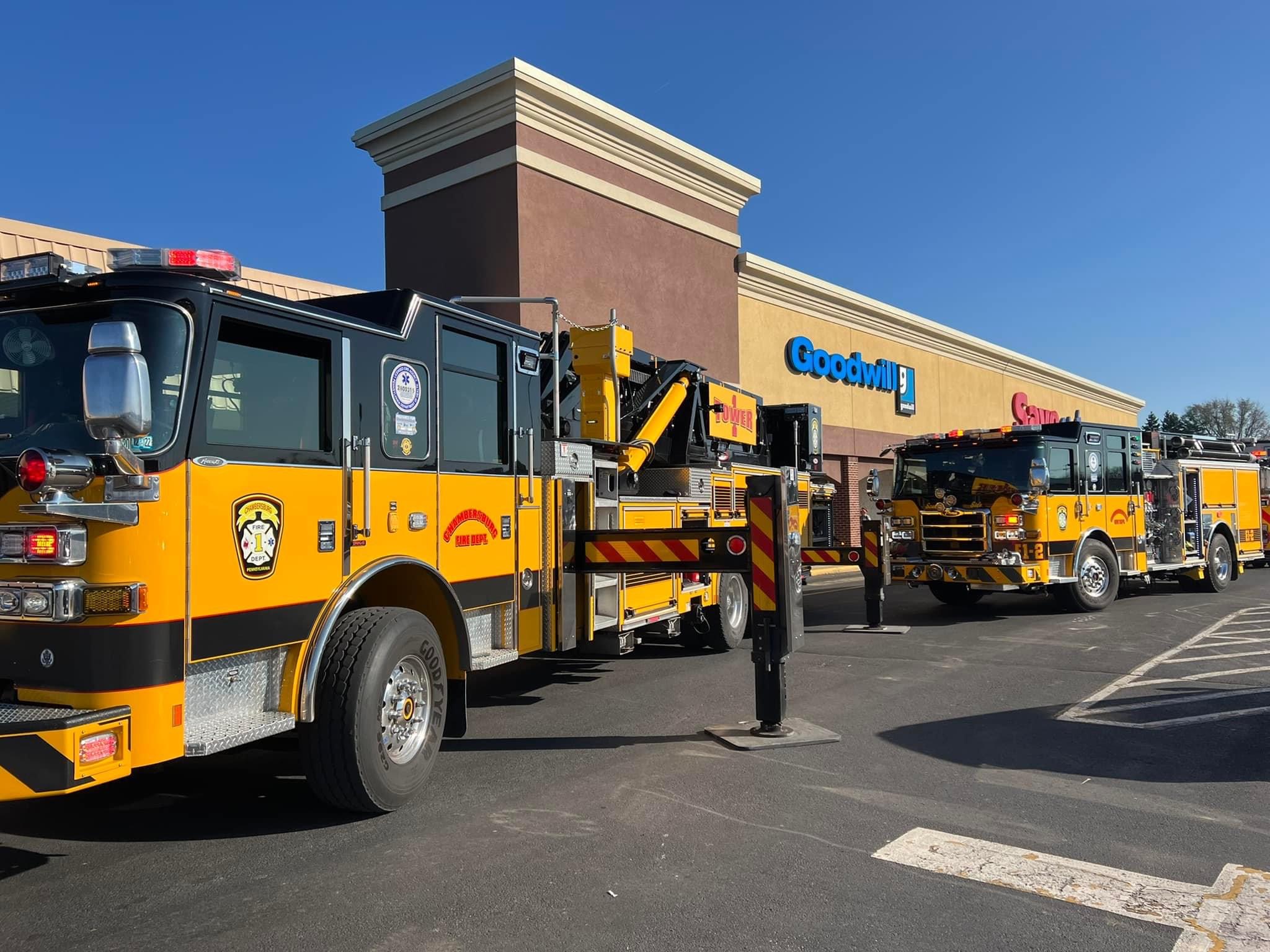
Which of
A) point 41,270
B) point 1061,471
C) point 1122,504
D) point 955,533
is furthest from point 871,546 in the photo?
point 41,270

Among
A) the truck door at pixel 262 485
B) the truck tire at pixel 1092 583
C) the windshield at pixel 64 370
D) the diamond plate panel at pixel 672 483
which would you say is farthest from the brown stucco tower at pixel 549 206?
the windshield at pixel 64 370

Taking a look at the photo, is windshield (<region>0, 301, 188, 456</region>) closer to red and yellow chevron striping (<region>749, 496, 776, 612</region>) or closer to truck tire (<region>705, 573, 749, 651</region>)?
red and yellow chevron striping (<region>749, 496, 776, 612</region>)

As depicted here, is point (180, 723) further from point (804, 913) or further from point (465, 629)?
point (804, 913)

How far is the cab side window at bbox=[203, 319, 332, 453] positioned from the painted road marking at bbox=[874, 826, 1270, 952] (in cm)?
348

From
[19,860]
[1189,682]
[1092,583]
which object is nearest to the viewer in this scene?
[19,860]

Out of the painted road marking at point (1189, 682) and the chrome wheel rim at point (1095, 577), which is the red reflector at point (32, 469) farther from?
the chrome wheel rim at point (1095, 577)

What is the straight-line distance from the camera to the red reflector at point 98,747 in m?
3.63

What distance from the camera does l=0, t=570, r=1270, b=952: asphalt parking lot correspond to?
3.61m

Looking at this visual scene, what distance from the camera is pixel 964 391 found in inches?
1192

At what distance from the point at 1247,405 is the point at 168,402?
92452 mm

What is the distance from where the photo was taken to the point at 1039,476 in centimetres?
1236

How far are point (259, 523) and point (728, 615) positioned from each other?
6569 millimetres

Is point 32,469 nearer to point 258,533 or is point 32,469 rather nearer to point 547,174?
point 258,533

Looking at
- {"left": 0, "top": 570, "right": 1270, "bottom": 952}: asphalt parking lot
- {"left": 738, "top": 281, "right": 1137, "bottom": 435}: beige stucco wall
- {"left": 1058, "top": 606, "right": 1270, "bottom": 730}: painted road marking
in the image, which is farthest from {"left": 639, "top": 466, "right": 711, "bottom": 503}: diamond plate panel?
{"left": 738, "top": 281, "right": 1137, "bottom": 435}: beige stucco wall
